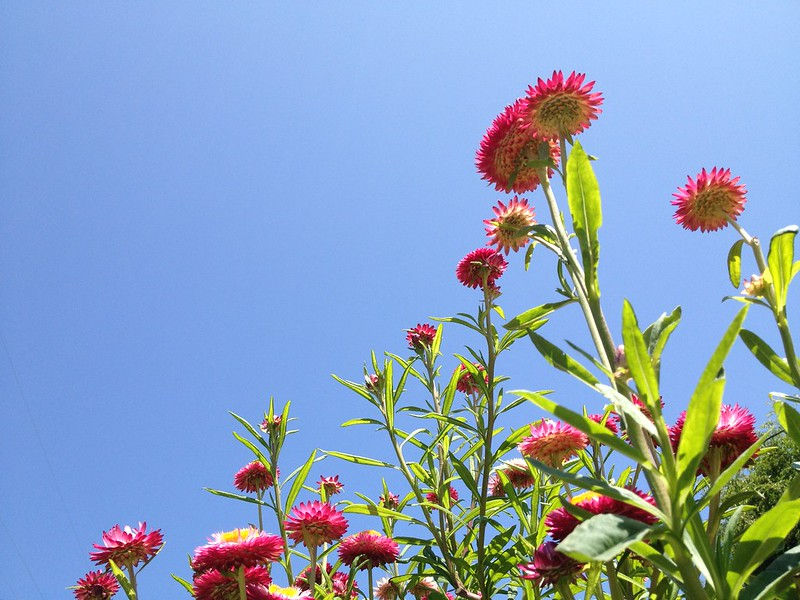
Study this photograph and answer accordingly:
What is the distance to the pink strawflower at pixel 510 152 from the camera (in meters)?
1.36

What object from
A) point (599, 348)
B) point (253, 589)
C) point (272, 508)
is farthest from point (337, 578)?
point (599, 348)

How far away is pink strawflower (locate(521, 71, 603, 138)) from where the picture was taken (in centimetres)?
129

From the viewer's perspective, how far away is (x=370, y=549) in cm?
190

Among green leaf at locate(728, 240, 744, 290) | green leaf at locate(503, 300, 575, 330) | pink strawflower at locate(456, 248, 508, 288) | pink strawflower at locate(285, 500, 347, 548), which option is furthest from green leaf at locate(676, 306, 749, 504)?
pink strawflower at locate(456, 248, 508, 288)

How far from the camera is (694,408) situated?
75cm

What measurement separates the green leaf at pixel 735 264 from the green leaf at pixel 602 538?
→ 833 mm

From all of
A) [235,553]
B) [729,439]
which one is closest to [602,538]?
[729,439]

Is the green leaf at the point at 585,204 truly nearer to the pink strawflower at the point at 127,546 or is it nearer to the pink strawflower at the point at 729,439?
the pink strawflower at the point at 729,439

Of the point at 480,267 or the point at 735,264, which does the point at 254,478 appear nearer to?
the point at 480,267

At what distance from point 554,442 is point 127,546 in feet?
3.89

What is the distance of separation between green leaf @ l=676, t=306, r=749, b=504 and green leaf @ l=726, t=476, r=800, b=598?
0.43ft

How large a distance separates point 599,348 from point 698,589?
37cm

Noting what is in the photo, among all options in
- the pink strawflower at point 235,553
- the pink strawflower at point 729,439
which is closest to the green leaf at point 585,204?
the pink strawflower at point 729,439

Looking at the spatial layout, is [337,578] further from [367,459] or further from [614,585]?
[614,585]
